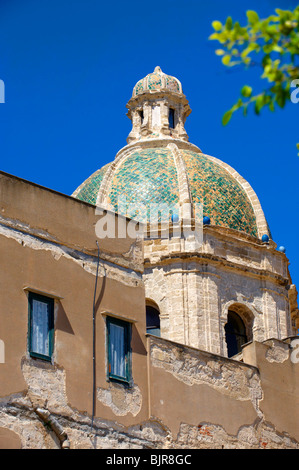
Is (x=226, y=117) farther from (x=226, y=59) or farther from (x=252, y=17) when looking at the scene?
(x=252, y=17)

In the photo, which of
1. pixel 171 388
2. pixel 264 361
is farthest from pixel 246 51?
pixel 264 361

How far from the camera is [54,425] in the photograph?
14.2 m

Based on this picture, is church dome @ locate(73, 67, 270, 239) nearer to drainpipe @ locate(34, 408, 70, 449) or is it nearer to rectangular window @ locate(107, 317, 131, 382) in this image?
rectangular window @ locate(107, 317, 131, 382)

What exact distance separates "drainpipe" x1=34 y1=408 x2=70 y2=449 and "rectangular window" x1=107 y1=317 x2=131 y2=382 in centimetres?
132

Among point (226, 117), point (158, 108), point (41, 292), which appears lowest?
point (226, 117)

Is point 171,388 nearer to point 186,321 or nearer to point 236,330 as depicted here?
point 186,321

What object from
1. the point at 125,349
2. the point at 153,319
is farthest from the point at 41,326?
the point at 153,319

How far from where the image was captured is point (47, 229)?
15258 mm

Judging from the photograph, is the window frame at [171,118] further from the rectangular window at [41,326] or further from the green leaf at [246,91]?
the green leaf at [246,91]

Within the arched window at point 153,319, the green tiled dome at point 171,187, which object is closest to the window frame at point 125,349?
the arched window at point 153,319

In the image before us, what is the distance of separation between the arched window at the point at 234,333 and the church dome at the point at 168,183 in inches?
94.7

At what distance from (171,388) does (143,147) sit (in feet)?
46.7

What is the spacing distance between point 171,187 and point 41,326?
1315cm

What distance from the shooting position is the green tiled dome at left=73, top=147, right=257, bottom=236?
26.9 m
